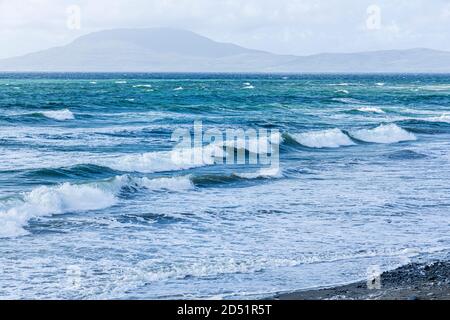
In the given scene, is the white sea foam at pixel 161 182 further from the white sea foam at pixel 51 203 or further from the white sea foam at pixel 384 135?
the white sea foam at pixel 384 135

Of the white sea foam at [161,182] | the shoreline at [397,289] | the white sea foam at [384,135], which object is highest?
the shoreline at [397,289]

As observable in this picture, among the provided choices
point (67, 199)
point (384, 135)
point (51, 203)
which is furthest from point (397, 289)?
point (384, 135)

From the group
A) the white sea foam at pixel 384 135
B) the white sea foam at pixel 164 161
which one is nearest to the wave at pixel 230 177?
the white sea foam at pixel 164 161

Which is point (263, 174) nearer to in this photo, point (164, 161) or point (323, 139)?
point (164, 161)

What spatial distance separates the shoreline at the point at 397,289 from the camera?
32.6ft

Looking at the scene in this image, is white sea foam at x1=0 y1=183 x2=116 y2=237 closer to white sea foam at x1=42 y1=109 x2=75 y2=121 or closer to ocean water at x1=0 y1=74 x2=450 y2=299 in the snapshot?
ocean water at x1=0 y1=74 x2=450 y2=299

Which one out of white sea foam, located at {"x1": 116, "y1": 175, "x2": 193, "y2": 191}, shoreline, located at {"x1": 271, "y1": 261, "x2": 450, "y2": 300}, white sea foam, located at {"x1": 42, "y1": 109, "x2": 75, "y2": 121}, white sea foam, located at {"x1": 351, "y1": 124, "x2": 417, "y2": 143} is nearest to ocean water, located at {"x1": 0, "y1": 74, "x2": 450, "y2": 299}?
white sea foam, located at {"x1": 116, "y1": 175, "x2": 193, "y2": 191}

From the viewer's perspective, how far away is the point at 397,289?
10305mm

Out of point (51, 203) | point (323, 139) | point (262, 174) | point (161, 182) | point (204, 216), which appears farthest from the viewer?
point (323, 139)

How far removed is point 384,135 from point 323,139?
4567 millimetres

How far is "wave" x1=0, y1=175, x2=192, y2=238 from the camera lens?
14.9 meters

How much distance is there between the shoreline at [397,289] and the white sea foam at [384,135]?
24633 mm
